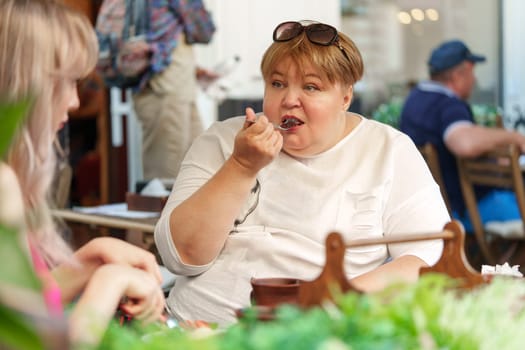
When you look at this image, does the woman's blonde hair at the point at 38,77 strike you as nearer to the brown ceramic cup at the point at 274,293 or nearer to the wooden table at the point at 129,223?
the brown ceramic cup at the point at 274,293

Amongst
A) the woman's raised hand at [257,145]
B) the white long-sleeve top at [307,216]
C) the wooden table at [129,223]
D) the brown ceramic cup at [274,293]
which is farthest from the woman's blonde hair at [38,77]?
the wooden table at [129,223]

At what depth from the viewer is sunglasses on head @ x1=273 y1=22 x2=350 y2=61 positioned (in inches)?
95.0

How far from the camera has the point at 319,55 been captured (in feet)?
7.93

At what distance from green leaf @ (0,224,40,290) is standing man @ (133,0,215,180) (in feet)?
12.6

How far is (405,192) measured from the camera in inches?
95.4

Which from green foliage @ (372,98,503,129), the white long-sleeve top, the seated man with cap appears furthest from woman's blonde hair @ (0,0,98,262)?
green foliage @ (372,98,503,129)

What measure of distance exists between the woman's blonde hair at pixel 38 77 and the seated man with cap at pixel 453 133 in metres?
3.74

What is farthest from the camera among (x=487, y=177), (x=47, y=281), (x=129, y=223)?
(x=487, y=177)

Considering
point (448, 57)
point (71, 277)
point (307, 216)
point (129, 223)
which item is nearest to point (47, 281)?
point (71, 277)

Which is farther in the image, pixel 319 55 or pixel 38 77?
pixel 319 55

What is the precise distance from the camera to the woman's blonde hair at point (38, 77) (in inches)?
57.7

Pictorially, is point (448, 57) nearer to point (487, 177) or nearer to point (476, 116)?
point (476, 116)

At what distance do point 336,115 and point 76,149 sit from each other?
5544 mm

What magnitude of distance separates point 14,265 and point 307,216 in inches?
61.9
